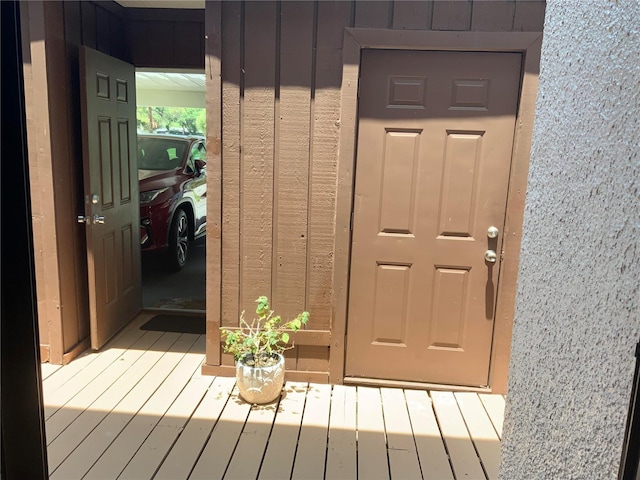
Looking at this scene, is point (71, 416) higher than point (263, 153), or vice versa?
point (263, 153)

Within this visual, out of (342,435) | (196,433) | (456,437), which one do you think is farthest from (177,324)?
(456,437)

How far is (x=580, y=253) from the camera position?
0.90 m

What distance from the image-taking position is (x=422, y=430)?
277cm

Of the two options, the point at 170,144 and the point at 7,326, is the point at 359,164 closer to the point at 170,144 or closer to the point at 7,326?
the point at 7,326

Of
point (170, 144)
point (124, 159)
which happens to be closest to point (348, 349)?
point (124, 159)

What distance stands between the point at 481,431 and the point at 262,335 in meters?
1.35

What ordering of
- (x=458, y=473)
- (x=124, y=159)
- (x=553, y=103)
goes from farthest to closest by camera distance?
1. (x=124, y=159)
2. (x=458, y=473)
3. (x=553, y=103)

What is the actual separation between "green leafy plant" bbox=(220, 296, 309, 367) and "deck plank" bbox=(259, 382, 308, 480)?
0.88 ft

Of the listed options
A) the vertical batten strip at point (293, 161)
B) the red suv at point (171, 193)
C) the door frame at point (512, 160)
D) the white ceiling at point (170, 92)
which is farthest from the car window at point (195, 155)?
the door frame at point (512, 160)

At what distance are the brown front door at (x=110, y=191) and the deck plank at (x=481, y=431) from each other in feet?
8.27

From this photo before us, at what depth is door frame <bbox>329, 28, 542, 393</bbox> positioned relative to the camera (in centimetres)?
282

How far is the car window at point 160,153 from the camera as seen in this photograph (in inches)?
236

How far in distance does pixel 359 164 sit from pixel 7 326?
2400 millimetres

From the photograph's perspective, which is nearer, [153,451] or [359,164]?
[153,451]
